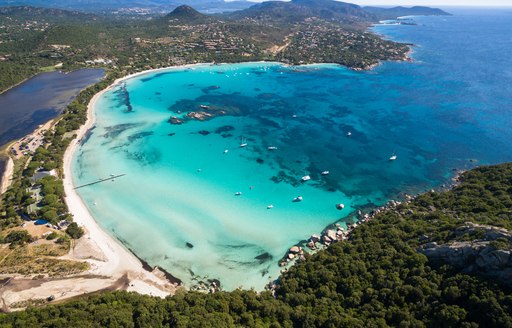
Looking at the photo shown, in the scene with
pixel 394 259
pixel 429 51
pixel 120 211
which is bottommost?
pixel 120 211

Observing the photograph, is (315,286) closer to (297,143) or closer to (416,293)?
(416,293)

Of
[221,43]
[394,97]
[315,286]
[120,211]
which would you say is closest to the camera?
[315,286]

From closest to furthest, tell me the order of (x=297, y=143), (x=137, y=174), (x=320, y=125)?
(x=137, y=174), (x=297, y=143), (x=320, y=125)

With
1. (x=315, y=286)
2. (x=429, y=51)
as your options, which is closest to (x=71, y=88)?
(x=315, y=286)

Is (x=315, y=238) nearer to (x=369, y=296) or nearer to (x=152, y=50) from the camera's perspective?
(x=369, y=296)

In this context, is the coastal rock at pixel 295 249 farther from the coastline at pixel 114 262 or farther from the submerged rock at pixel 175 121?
the submerged rock at pixel 175 121
